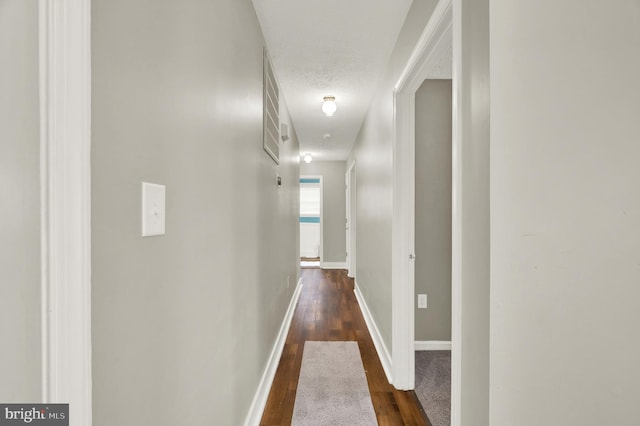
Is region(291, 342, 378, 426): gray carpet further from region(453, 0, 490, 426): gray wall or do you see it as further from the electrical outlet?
region(453, 0, 490, 426): gray wall

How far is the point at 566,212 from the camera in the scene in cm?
61

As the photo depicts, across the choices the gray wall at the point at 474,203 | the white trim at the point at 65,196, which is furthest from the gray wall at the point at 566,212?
the white trim at the point at 65,196

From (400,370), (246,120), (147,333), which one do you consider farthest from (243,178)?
(400,370)

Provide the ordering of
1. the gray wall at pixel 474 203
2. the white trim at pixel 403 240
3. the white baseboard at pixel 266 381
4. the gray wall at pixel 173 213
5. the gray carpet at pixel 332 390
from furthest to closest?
the white trim at pixel 403 240, the gray carpet at pixel 332 390, the white baseboard at pixel 266 381, the gray wall at pixel 474 203, the gray wall at pixel 173 213

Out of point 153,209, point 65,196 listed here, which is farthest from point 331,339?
point 65,196

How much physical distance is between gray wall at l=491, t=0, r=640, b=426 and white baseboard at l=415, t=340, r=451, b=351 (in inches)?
80.1

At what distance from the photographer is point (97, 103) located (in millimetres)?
546

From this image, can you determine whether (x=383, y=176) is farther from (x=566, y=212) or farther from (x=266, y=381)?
(x=566, y=212)

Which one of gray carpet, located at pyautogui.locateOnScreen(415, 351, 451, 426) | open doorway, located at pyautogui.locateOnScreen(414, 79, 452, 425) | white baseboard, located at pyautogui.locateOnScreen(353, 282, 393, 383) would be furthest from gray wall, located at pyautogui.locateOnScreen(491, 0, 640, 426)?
open doorway, located at pyautogui.locateOnScreen(414, 79, 452, 425)

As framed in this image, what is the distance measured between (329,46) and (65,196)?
7.19ft

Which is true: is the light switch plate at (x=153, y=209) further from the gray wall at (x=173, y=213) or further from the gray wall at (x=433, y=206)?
the gray wall at (x=433, y=206)

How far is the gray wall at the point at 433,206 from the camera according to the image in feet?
8.91

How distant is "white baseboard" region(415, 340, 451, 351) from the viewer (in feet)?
8.98

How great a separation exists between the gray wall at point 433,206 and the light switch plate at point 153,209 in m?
2.34
